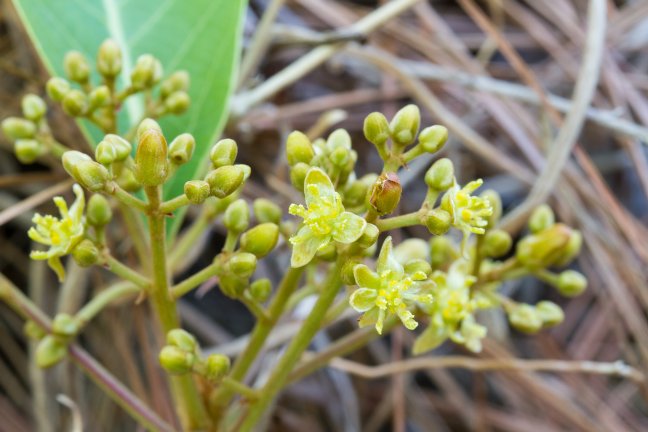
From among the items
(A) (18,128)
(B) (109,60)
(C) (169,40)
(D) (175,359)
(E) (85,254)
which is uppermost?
(C) (169,40)

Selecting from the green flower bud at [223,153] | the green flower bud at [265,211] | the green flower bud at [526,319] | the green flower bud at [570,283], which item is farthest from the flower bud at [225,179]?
the green flower bud at [570,283]

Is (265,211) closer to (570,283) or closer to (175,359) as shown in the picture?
(175,359)

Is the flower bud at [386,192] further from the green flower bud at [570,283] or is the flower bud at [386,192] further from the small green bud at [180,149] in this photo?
the green flower bud at [570,283]

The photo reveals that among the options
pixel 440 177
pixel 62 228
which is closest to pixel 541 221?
pixel 440 177

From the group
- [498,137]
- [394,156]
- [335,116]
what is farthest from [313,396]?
[394,156]

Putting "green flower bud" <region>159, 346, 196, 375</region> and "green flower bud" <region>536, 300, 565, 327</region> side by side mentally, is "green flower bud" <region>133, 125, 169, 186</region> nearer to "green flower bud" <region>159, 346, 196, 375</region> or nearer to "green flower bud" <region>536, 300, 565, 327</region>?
"green flower bud" <region>159, 346, 196, 375</region>

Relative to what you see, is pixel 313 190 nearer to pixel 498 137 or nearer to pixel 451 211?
pixel 451 211
